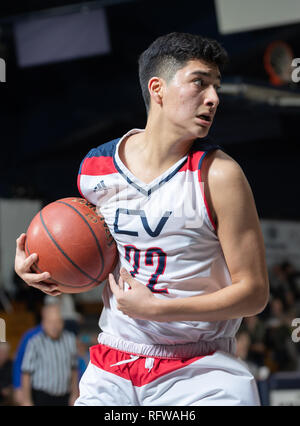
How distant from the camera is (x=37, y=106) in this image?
38.2ft

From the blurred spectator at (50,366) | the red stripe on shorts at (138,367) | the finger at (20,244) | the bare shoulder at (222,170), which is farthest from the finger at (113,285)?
the blurred spectator at (50,366)

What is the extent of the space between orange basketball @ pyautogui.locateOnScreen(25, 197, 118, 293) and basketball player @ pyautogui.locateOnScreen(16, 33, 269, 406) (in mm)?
53

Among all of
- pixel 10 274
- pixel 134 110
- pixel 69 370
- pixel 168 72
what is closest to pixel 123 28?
pixel 134 110

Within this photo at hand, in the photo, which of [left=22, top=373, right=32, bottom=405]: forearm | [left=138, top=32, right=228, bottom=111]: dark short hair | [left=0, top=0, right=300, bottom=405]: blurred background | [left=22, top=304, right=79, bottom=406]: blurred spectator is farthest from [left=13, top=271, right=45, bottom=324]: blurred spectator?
[left=138, top=32, right=228, bottom=111]: dark short hair

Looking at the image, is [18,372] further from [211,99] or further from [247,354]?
[211,99]

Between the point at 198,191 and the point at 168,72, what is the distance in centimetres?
44

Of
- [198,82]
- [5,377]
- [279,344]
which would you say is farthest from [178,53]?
[279,344]

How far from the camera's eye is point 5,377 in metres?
6.25

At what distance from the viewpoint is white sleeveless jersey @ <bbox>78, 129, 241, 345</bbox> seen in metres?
2.08

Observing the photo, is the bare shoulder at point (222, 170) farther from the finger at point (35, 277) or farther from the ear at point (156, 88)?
the finger at point (35, 277)

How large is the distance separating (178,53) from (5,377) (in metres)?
4.97

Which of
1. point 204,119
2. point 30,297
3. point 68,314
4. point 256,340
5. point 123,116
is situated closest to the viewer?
point 204,119

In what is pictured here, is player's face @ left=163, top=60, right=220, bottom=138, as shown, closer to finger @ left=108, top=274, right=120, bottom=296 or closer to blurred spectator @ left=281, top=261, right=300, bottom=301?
finger @ left=108, top=274, right=120, bottom=296
